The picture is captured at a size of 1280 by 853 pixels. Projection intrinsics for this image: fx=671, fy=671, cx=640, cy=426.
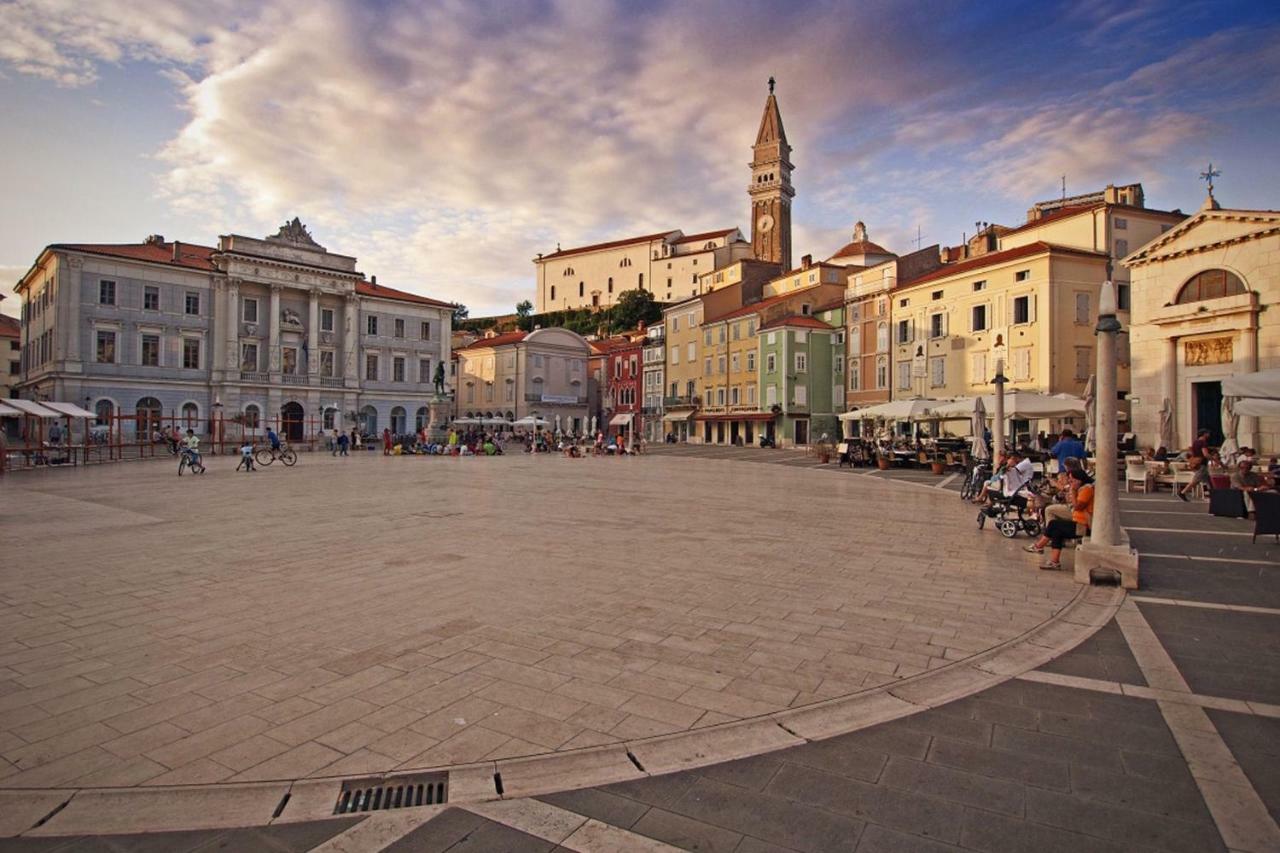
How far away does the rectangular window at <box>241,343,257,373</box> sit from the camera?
159ft

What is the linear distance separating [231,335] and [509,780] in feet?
174

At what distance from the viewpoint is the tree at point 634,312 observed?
291 ft

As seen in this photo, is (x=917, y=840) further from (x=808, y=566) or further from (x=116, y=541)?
(x=116, y=541)

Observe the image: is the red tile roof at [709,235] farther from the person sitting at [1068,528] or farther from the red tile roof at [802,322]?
the person sitting at [1068,528]

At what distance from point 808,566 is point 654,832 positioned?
5.59 meters

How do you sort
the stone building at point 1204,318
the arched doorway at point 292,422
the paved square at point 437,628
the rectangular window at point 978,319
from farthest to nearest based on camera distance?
the arched doorway at point 292,422, the rectangular window at point 978,319, the stone building at point 1204,318, the paved square at point 437,628

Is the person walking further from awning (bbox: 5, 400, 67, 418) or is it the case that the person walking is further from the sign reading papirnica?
awning (bbox: 5, 400, 67, 418)

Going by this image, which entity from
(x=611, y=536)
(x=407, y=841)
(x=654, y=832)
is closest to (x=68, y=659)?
(x=407, y=841)

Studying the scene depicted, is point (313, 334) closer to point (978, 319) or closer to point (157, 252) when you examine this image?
point (157, 252)

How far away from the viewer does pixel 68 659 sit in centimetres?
491

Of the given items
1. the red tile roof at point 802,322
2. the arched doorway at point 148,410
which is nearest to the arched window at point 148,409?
the arched doorway at point 148,410

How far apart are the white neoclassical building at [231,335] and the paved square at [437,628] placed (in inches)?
1360

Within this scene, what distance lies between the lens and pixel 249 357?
49.0 meters

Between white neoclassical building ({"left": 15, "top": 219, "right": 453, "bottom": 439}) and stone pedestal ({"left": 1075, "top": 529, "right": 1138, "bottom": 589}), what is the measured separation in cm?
4098
